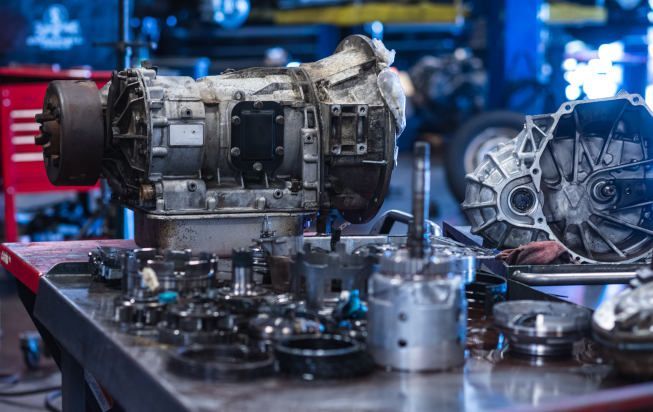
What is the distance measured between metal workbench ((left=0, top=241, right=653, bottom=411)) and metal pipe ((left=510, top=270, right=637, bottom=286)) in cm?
22

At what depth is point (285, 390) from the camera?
1.30 m

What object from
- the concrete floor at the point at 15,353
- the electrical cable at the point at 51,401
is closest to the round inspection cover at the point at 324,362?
the concrete floor at the point at 15,353

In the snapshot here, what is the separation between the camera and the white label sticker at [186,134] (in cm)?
211

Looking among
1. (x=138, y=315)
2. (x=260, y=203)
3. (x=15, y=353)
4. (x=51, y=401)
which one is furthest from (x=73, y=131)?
(x=15, y=353)

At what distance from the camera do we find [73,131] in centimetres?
217

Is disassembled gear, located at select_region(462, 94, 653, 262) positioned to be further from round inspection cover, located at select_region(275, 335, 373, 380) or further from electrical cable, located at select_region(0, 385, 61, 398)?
electrical cable, located at select_region(0, 385, 61, 398)

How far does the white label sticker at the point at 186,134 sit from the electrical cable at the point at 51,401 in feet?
5.78

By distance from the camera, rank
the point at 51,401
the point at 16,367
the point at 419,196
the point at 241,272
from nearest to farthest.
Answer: the point at 419,196 < the point at 241,272 < the point at 51,401 < the point at 16,367

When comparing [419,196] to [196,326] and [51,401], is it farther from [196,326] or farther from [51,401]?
[51,401]

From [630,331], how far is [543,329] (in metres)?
0.15

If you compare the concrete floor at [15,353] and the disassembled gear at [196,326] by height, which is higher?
the disassembled gear at [196,326]

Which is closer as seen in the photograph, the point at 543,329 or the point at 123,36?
the point at 543,329

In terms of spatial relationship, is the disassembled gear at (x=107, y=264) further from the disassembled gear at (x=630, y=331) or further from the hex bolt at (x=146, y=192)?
the disassembled gear at (x=630, y=331)

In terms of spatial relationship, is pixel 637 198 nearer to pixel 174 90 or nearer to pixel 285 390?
pixel 174 90
